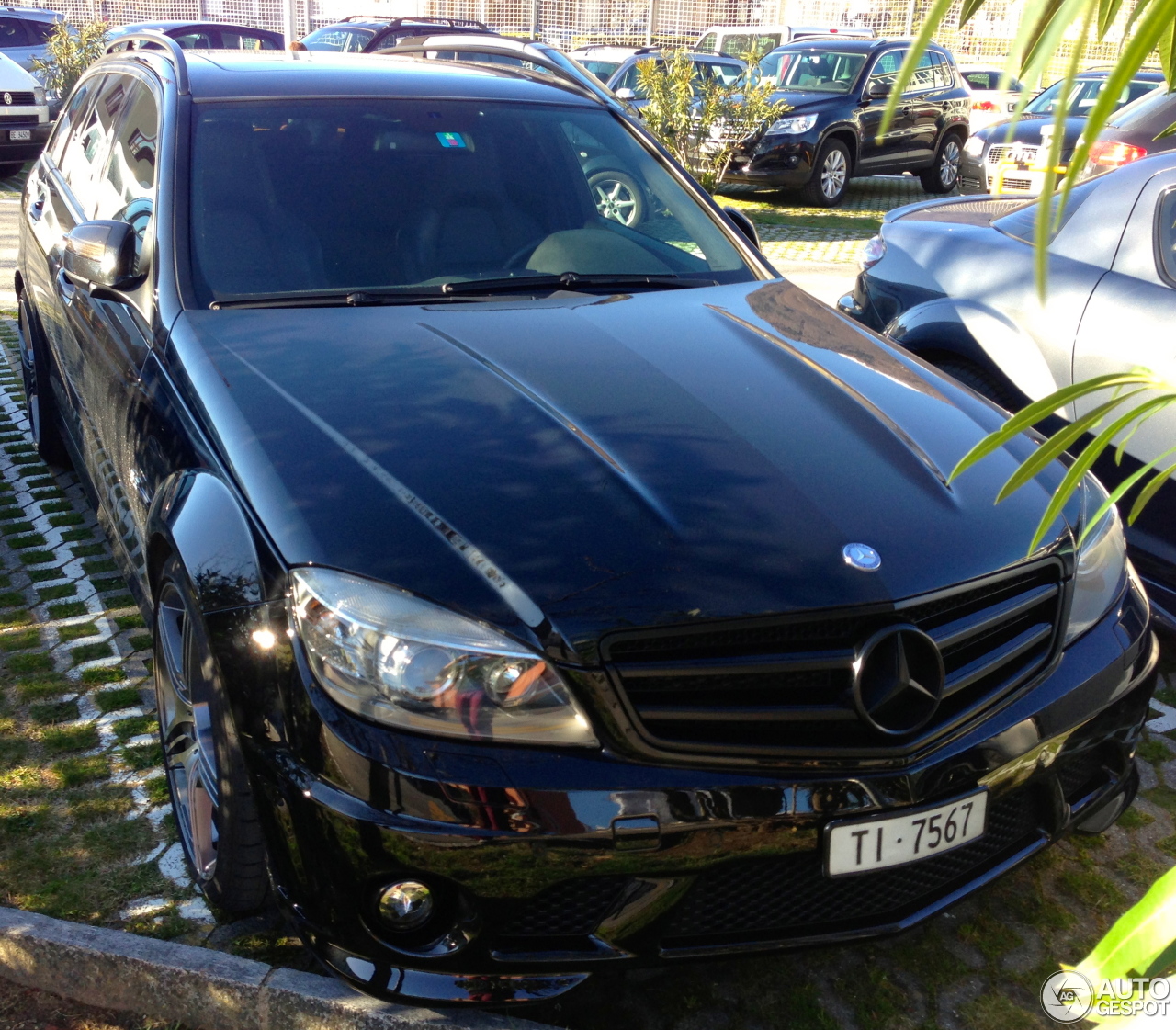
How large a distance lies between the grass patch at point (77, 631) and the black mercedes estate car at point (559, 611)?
78 cm

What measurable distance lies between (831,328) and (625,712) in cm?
177

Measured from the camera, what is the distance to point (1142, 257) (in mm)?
3986

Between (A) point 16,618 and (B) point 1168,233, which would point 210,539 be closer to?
(A) point 16,618

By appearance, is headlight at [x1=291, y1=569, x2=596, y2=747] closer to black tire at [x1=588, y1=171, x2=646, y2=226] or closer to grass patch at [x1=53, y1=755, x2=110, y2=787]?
grass patch at [x1=53, y1=755, x2=110, y2=787]

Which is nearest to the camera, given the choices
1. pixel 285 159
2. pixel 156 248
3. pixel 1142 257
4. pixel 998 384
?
pixel 156 248

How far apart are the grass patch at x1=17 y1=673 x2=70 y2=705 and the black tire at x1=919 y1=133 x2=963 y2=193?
1508 cm

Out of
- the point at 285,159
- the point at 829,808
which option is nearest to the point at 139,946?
the point at 829,808

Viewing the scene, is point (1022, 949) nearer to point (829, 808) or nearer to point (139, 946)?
point (829, 808)

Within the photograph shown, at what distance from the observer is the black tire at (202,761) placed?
222 cm

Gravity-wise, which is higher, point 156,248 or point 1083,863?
point 156,248

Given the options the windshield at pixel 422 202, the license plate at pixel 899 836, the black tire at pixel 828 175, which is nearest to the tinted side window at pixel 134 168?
the windshield at pixel 422 202

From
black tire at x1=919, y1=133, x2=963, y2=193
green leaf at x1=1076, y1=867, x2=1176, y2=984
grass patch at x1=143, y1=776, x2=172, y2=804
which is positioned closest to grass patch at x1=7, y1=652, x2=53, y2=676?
grass patch at x1=143, y1=776, x2=172, y2=804

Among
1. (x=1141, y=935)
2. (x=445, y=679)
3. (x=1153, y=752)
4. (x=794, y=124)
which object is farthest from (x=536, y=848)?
(x=794, y=124)

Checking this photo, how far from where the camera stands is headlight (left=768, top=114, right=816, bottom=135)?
14219mm
